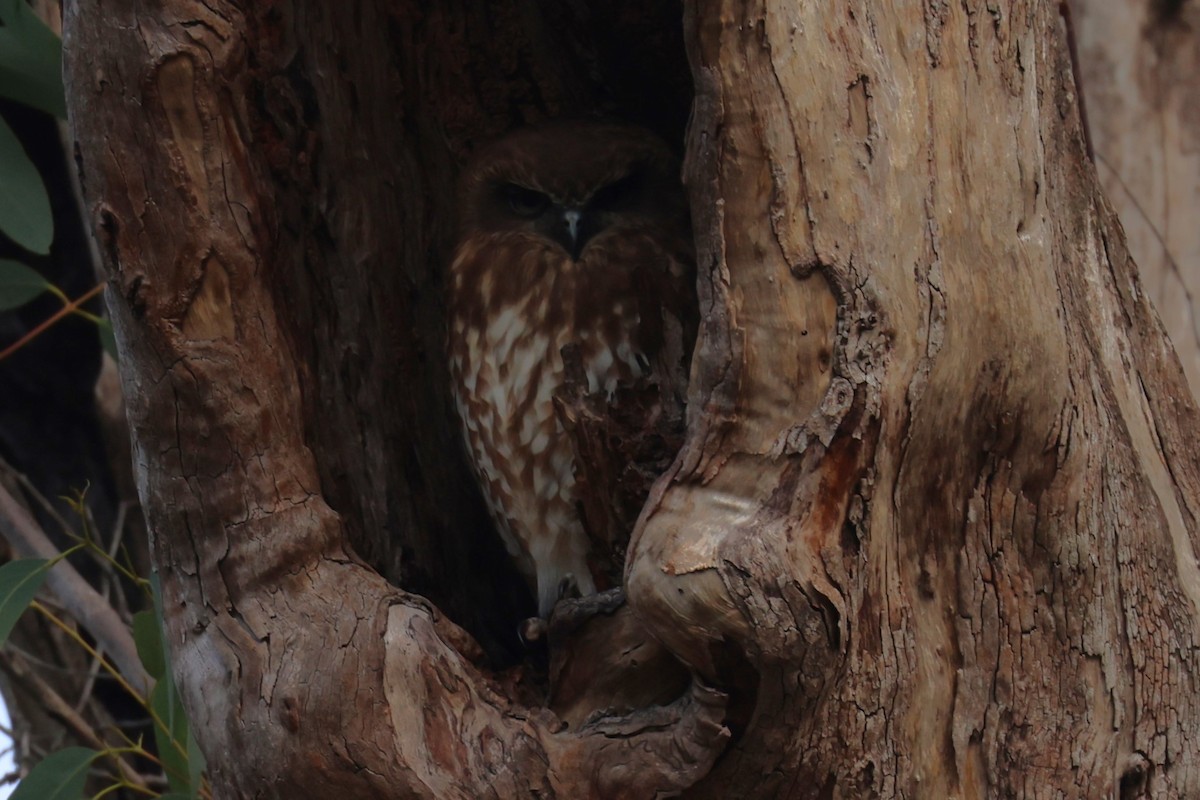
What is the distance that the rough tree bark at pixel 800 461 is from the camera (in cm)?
152

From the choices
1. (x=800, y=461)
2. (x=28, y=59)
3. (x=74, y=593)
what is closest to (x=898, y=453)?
(x=800, y=461)

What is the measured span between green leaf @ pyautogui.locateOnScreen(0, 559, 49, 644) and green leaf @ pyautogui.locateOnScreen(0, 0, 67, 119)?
2.45ft

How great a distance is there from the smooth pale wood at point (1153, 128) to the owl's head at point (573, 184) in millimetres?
986

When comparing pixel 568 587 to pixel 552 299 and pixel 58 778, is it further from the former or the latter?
pixel 58 778

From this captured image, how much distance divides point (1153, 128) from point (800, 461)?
1.70m

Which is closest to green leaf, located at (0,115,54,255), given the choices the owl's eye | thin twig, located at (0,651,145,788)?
the owl's eye

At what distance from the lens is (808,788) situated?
63.7 inches

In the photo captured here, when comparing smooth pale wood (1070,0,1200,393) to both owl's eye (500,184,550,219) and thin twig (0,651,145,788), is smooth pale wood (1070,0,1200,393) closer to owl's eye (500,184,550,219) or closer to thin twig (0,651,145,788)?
owl's eye (500,184,550,219)

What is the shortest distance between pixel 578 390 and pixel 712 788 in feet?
2.07

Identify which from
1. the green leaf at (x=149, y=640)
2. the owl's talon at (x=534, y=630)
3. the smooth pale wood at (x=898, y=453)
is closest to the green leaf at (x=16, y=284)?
the green leaf at (x=149, y=640)

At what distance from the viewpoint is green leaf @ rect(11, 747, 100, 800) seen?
89.6 inches

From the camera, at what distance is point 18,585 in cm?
220

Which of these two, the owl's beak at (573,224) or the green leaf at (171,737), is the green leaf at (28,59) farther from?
the green leaf at (171,737)

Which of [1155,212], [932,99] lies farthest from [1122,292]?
[1155,212]
